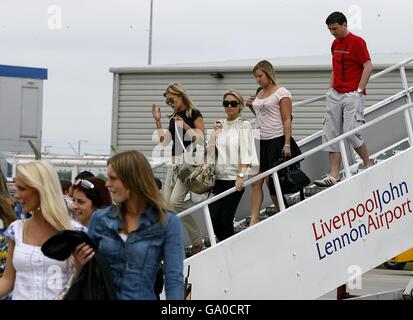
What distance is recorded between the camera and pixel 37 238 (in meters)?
5.77

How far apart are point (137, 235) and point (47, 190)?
2.04ft

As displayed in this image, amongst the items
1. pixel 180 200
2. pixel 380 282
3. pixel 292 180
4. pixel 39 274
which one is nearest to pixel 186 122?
pixel 180 200

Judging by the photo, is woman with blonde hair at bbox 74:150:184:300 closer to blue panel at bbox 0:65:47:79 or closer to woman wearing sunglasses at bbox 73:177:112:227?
woman wearing sunglasses at bbox 73:177:112:227

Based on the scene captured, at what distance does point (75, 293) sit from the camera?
17.3 ft

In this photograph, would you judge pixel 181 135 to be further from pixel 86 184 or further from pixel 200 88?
pixel 200 88

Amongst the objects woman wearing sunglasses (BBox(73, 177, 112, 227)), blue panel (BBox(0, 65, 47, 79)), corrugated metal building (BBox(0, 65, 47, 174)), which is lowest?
woman wearing sunglasses (BBox(73, 177, 112, 227))

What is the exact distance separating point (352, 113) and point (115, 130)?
52.9 feet

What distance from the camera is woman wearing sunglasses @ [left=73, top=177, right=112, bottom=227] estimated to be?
274 inches

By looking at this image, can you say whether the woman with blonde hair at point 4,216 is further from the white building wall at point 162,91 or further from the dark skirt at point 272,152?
the white building wall at point 162,91

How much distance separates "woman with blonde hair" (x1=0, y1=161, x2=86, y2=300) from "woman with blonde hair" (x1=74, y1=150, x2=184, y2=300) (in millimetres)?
323

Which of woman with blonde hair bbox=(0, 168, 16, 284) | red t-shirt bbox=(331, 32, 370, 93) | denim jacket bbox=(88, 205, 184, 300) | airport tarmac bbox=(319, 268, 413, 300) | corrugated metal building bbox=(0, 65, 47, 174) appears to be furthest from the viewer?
corrugated metal building bbox=(0, 65, 47, 174)

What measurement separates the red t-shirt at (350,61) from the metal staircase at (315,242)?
1.07 metres

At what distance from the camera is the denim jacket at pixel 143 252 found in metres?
5.42

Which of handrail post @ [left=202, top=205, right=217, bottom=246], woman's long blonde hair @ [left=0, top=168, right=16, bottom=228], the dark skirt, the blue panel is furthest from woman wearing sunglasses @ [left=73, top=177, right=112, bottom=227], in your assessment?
the blue panel
